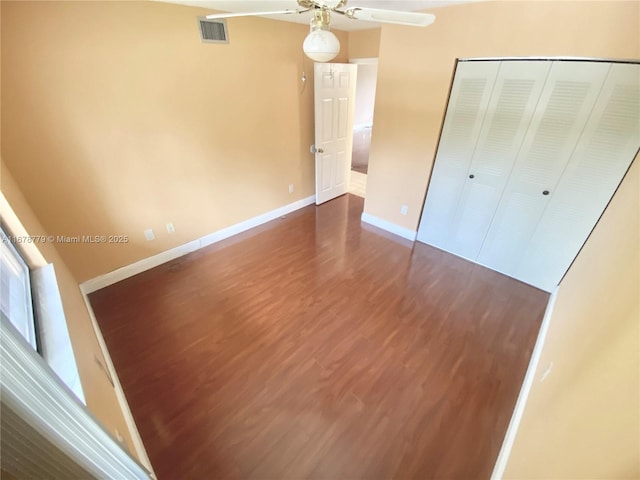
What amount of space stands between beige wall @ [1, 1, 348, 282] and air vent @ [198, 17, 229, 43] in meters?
0.06

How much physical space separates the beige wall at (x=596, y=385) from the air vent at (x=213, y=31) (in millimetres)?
3367

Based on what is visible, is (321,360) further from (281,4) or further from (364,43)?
(364,43)

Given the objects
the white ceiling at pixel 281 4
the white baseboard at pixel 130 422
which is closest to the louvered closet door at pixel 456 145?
the white ceiling at pixel 281 4

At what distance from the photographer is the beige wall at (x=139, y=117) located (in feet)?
6.29

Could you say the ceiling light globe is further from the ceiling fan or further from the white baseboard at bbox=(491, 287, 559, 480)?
the white baseboard at bbox=(491, 287, 559, 480)

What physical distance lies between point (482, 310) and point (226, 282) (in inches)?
97.0

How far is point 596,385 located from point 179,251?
3.41 m

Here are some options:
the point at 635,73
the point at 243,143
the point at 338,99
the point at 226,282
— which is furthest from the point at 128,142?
the point at 635,73

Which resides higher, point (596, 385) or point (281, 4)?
point (281, 4)

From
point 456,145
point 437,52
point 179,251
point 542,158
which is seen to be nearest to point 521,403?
point 542,158

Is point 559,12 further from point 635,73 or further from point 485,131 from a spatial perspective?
point 485,131

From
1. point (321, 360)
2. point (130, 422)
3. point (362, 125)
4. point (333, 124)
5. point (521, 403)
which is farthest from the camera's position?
point (362, 125)

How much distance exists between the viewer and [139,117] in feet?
7.88

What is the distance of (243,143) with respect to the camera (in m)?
3.22
